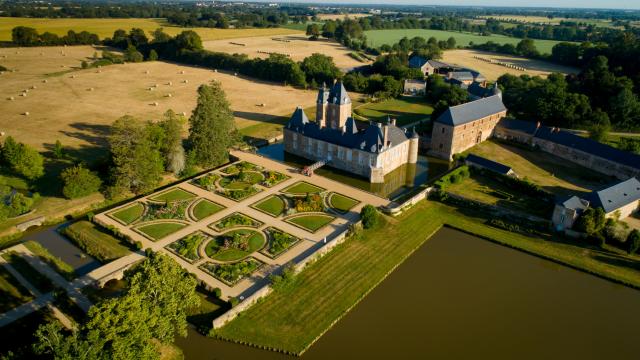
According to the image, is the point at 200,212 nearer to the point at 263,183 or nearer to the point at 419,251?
the point at 263,183

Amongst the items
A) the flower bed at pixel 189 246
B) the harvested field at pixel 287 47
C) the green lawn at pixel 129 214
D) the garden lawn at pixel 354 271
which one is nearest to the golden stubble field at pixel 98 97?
the green lawn at pixel 129 214

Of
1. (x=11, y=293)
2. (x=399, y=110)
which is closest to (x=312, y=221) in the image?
(x=11, y=293)

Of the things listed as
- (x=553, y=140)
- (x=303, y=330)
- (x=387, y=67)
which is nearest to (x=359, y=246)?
(x=303, y=330)

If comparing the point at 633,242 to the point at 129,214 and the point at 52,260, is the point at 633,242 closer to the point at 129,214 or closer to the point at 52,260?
the point at 129,214

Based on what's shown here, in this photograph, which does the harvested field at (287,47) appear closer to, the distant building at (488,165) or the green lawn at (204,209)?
the distant building at (488,165)

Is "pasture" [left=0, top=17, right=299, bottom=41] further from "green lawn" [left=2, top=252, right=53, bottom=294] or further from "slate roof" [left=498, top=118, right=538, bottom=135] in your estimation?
"green lawn" [left=2, top=252, right=53, bottom=294]

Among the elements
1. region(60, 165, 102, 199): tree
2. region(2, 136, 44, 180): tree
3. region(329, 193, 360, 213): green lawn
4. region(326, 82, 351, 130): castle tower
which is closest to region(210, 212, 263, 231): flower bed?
region(329, 193, 360, 213): green lawn
